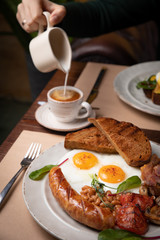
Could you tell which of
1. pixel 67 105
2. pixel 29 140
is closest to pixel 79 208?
pixel 29 140

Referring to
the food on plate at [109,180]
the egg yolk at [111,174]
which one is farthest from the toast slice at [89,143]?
the egg yolk at [111,174]

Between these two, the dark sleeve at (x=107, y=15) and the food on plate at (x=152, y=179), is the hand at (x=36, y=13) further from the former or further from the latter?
the food on plate at (x=152, y=179)

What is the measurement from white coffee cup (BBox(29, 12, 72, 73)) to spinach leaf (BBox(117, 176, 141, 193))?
0.89m

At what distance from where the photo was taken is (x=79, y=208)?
1.13 meters

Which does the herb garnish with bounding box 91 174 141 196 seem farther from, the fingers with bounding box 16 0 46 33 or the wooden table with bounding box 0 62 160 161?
the fingers with bounding box 16 0 46 33

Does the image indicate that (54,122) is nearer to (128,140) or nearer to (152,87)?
(128,140)

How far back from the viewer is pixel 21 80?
5.49m

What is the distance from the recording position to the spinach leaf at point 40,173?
136cm

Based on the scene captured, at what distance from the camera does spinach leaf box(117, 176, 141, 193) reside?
1.28m

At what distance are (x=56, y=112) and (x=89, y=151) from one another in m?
0.45

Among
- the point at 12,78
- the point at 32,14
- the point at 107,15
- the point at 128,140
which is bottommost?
the point at 12,78

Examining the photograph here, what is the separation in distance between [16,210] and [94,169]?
16.0 inches

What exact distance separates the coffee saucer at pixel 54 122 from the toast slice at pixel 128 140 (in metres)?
0.18

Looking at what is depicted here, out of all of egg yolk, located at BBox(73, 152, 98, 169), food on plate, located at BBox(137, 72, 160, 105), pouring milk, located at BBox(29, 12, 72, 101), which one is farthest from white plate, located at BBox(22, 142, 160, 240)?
food on plate, located at BBox(137, 72, 160, 105)
